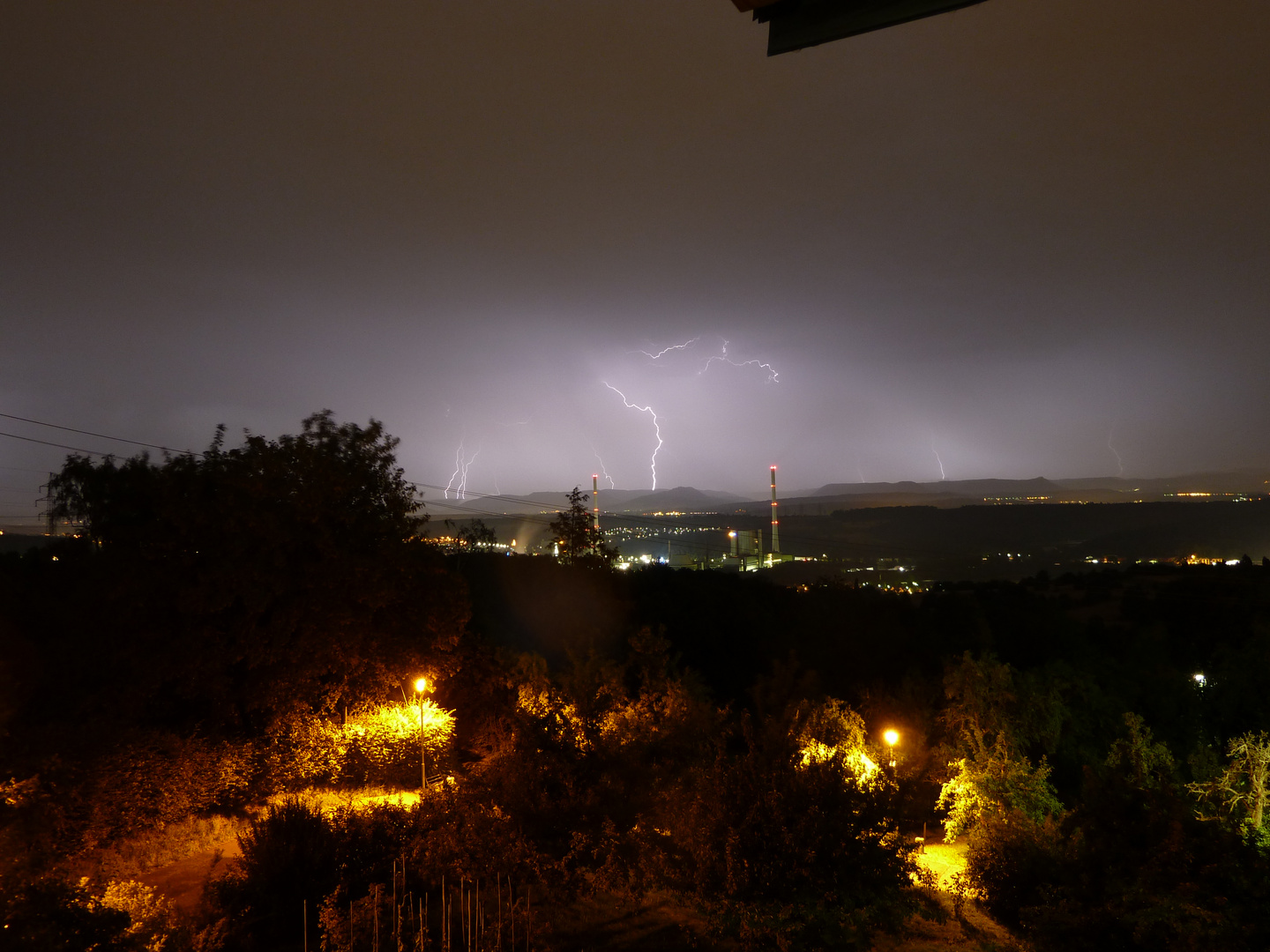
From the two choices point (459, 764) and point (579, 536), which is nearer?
point (459, 764)

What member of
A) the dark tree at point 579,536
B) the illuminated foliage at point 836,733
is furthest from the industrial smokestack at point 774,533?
the illuminated foliage at point 836,733

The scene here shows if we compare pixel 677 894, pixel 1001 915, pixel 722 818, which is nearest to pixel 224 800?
pixel 677 894

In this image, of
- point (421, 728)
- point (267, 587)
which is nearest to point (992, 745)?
point (421, 728)

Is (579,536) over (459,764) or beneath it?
over

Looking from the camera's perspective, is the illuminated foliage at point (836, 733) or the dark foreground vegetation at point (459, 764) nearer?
the dark foreground vegetation at point (459, 764)

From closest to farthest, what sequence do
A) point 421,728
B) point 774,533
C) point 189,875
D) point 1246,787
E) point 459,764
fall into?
point 189,875 < point 421,728 < point 1246,787 < point 459,764 < point 774,533

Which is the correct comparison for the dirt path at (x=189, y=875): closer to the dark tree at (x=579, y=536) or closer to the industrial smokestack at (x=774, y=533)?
the dark tree at (x=579, y=536)

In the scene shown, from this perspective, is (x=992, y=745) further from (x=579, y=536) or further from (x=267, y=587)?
(x=579, y=536)

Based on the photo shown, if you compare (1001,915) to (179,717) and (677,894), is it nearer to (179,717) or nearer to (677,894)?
(677,894)

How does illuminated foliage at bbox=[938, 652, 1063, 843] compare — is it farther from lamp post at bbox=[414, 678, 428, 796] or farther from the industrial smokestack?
the industrial smokestack

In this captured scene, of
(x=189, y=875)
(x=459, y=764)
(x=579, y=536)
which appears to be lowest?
(x=459, y=764)
